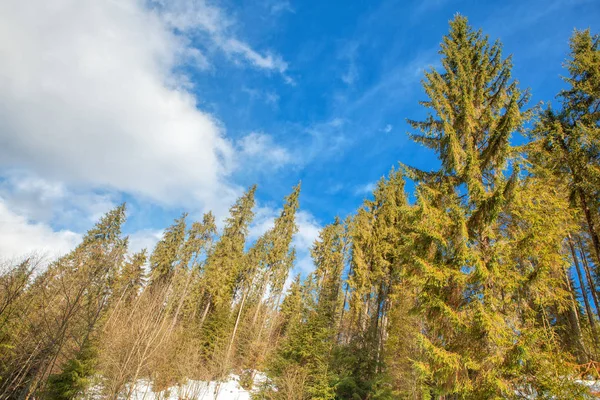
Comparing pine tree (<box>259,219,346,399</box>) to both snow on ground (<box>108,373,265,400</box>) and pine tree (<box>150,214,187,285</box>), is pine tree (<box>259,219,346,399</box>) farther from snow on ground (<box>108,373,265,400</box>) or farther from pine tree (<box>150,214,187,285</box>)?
pine tree (<box>150,214,187,285</box>)

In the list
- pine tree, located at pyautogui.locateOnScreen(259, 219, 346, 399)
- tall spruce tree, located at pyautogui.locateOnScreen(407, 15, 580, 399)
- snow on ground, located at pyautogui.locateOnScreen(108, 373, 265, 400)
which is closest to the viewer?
tall spruce tree, located at pyautogui.locateOnScreen(407, 15, 580, 399)

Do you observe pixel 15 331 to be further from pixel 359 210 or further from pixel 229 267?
pixel 359 210

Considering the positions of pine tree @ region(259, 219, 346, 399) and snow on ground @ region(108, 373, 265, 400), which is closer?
pine tree @ region(259, 219, 346, 399)

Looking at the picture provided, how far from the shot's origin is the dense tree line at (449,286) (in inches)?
257

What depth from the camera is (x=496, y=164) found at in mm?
8461

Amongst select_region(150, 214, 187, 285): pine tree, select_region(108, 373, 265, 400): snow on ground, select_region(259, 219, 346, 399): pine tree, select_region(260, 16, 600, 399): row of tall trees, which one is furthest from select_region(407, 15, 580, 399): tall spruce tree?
select_region(150, 214, 187, 285): pine tree

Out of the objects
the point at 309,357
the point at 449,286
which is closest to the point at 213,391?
the point at 309,357

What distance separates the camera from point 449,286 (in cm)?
738

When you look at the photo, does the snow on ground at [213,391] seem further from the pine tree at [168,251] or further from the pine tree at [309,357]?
the pine tree at [168,251]

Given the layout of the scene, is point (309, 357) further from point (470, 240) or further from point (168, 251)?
point (168, 251)

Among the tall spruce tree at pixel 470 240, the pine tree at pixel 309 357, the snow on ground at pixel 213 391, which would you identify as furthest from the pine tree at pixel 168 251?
the tall spruce tree at pixel 470 240

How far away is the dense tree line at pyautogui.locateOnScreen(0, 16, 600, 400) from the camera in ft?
21.5

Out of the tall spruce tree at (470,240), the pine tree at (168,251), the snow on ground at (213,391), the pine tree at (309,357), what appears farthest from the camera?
the pine tree at (168,251)

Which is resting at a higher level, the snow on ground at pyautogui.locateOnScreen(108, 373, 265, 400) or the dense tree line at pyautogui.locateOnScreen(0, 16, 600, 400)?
the dense tree line at pyautogui.locateOnScreen(0, 16, 600, 400)
